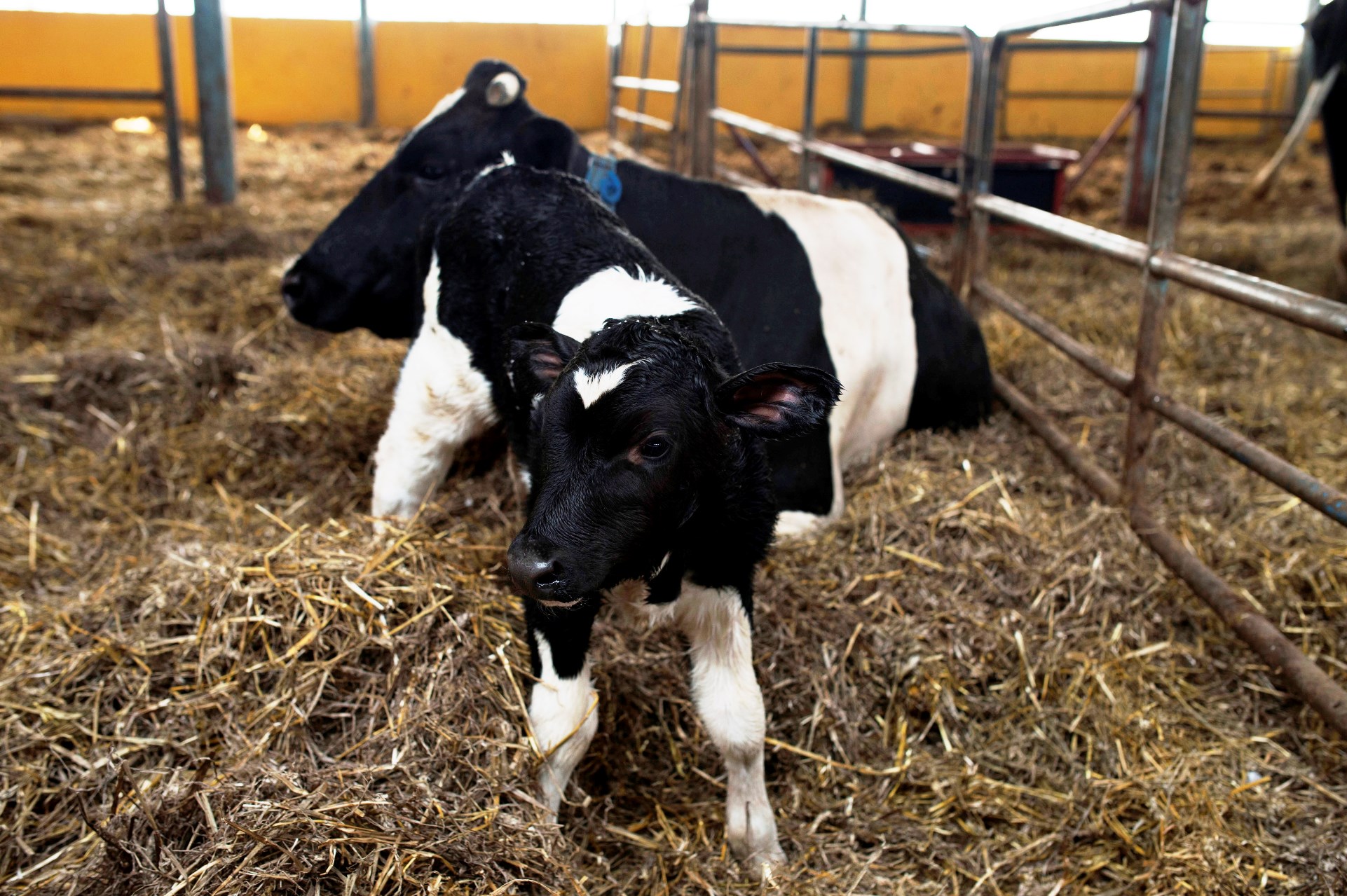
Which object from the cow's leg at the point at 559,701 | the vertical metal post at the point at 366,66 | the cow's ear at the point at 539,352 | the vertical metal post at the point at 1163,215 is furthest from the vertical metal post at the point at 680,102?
the vertical metal post at the point at 366,66

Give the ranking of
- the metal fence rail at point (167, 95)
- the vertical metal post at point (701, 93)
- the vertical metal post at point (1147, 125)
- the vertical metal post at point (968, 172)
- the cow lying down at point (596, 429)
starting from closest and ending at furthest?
the cow lying down at point (596, 429) < the vertical metal post at point (968, 172) < the vertical metal post at point (701, 93) < the vertical metal post at point (1147, 125) < the metal fence rail at point (167, 95)

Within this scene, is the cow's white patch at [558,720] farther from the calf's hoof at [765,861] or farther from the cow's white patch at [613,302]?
the cow's white patch at [613,302]

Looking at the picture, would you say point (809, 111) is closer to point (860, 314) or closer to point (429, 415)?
point (860, 314)

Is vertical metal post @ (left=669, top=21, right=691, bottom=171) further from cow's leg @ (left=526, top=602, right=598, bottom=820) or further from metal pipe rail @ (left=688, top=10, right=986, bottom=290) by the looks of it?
cow's leg @ (left=526, top=602, right=598, bottom=820)

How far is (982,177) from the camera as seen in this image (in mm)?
4758

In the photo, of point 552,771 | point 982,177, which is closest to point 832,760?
point 552,771

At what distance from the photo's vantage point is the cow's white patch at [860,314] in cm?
384

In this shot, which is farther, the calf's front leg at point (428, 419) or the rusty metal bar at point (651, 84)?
the rusty metal bar at point (651, 84)

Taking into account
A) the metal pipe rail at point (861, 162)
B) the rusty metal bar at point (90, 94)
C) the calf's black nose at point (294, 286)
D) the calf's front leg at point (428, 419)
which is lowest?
the calf's front leg at point (428, 419)

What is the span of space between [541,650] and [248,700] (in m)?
0.68

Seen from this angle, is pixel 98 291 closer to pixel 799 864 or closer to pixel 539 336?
pixel 539 336

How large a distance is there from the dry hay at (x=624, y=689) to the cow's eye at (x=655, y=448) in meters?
0.80

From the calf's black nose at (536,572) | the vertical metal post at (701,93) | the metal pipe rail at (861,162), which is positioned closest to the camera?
the calf's black nose at (536,572)

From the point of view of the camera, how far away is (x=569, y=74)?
647 inches
